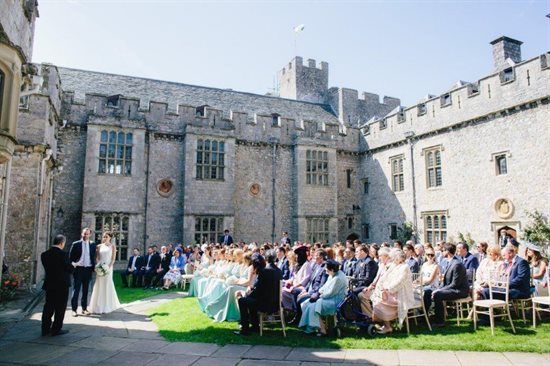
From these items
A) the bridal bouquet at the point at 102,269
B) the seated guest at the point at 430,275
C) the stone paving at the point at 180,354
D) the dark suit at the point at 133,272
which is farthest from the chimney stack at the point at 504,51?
the bridal bouquet at the point at 102,269

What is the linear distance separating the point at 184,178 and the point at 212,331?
38.0 feet

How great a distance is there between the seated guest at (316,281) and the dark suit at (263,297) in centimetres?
87

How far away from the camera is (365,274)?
25.7 feet

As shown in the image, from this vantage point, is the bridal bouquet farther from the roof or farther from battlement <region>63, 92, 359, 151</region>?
the roof

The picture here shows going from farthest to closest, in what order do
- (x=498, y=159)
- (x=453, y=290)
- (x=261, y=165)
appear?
(x=261, y=165) → (x=498, y=159) → (x=453, y=290)

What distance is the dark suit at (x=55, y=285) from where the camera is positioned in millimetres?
6941

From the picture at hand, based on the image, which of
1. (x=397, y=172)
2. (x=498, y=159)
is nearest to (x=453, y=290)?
(x=498, y=159)

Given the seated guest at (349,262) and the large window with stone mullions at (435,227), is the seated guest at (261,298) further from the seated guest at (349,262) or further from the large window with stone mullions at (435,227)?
the large window with stone mullions at (435,227)

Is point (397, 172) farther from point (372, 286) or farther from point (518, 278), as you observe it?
point (372, 286)

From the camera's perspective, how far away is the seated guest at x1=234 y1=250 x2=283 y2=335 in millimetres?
6938

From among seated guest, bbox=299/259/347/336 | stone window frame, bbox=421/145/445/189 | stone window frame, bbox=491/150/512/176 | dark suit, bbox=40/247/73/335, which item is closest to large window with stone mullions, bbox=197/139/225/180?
stone window frame, bbox=421/145/445/189

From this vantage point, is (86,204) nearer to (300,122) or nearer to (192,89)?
(192,89)

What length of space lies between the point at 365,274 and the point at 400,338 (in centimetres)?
157

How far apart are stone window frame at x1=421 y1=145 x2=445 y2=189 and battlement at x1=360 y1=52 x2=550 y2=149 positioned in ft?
2.97
